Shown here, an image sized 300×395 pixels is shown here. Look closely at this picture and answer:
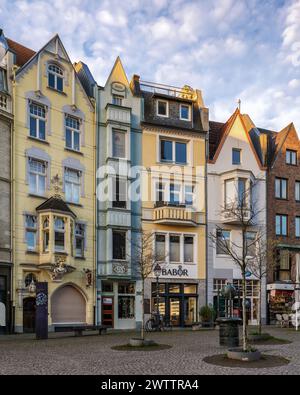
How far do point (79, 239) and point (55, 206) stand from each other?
10.9 ft

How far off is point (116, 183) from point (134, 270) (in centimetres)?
567

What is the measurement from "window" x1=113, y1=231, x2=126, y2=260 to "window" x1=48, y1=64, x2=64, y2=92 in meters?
9.65

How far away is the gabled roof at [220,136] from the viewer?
37750 millimetres

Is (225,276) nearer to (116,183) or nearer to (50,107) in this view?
(116,183)

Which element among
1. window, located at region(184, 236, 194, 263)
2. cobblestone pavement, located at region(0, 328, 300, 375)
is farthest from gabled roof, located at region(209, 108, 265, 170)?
cobblestone pavement, located at region(0, 328, 300, 375)

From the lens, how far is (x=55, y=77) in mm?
31656

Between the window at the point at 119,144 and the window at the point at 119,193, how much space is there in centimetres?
169

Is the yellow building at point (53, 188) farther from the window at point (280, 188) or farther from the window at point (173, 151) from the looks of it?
the window at point (280, 188)

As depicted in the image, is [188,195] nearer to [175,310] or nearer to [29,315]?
[175,310]

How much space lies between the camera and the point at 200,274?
35531 millimetres

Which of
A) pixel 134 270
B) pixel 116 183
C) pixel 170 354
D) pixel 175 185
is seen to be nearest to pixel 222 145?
pixel 175 185

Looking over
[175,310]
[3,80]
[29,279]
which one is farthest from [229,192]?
[3,80]

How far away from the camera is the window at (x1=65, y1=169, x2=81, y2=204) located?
31.5 meters

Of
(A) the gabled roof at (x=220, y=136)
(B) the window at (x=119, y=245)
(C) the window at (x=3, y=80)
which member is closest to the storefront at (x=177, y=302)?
(B) the window at (x=119, y=245)
